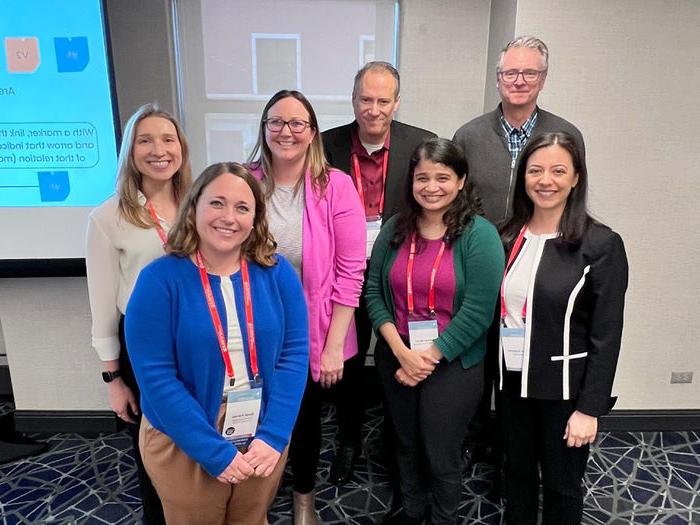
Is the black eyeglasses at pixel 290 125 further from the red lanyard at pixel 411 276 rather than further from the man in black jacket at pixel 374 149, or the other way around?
the red lanyard at pixel 411 276

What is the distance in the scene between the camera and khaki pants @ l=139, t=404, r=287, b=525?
1.46 meters

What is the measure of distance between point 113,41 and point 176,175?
48.4 inches

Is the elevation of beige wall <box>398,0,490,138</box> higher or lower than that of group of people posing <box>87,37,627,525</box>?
higher

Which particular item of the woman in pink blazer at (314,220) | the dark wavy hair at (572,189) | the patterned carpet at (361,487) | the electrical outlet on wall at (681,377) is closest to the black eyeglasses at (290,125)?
the woman in pink blazer at (314,220)

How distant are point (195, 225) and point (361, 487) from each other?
1.51 meters

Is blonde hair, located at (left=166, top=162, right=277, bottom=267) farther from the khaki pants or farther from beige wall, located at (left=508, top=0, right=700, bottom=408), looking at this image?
beige wall, located at (left=508, top=0, right=700, bottom=408)

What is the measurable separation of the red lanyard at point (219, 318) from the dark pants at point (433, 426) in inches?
23.9

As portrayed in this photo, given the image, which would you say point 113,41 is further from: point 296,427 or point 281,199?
point 296,427

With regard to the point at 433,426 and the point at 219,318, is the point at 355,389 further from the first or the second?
the point at 219,318

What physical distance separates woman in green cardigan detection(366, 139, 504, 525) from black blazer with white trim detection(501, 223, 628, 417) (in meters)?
0.16

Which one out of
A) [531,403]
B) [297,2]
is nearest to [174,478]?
[531,403]

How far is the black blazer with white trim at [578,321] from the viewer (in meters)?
1.57

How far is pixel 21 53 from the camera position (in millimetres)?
2258

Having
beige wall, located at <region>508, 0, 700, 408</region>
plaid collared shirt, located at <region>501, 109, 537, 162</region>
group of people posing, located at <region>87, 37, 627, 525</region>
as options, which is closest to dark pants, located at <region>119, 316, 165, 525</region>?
group of people posing, located at <region>87, 37, 627, 525</region>
